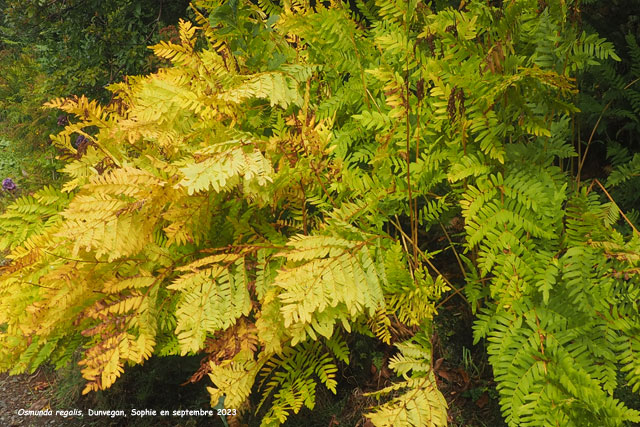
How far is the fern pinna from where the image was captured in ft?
4.42

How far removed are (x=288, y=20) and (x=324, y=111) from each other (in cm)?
36

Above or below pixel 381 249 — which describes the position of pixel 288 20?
above

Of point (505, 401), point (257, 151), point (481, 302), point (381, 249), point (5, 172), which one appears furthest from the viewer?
point (5, 172)

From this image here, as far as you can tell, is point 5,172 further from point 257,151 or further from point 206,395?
point 257,151

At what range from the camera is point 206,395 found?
2197 mm

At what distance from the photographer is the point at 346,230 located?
4.88ft

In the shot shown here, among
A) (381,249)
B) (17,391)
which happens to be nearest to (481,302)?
(381,249)

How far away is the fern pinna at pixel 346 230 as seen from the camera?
53.0 inches

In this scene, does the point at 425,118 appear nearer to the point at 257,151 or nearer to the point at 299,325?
the point at 257,151

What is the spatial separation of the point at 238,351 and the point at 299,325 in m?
0.31

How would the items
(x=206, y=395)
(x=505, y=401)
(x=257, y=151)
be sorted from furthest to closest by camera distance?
(x=206, y=395) → (x=257, y=151) → (x=505, y=401)

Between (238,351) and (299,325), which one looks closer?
(299,325)

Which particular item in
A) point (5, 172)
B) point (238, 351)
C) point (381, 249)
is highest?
point (381, 249)

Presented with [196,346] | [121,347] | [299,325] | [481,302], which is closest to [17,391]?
[121,347]
